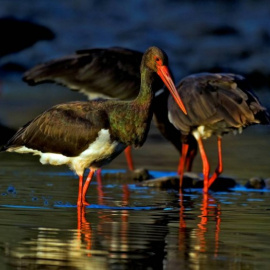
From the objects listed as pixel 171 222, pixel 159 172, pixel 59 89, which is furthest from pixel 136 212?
pixel 59 89

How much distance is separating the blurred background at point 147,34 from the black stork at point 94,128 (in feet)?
37.7

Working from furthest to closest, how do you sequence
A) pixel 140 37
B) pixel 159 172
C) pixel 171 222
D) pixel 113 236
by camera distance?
pixel 140 37
pixel 159 172
pixel 171 222
pixel 113 236

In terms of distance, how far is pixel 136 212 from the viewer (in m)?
9.89

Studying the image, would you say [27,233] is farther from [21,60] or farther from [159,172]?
[21,60]

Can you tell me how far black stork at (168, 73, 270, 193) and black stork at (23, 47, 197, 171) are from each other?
2498 mm

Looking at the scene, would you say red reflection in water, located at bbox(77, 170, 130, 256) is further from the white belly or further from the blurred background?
the blurred background

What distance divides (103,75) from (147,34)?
10489 mm

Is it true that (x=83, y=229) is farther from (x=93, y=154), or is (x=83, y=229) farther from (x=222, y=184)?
(x=222, y=184)

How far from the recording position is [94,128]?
10289 mm


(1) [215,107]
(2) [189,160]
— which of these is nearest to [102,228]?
(1) [215,107]

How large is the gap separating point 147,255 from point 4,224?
165 centimetres

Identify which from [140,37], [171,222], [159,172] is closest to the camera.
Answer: [171,222]

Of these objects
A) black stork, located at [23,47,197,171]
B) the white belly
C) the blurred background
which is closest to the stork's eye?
the white belly

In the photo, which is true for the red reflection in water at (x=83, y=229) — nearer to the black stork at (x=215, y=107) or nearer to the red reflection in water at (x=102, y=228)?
the red reflection in water at (x=102, y=228)
